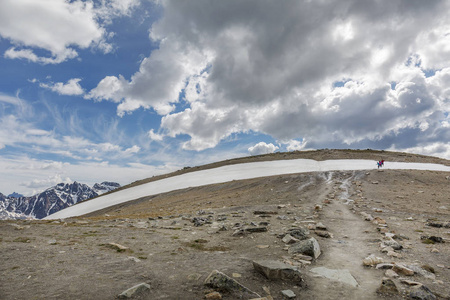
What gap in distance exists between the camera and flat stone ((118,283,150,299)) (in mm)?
5734

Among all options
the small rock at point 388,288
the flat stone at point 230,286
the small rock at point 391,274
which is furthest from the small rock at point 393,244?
the flat stone at point 230,286

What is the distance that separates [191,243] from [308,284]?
5.94 metres

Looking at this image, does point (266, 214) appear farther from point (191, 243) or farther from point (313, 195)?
point (313, 195)

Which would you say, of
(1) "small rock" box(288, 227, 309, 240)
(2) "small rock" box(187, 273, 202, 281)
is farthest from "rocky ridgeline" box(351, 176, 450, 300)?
(2) "small rock" box(187, 273, 202, 281)

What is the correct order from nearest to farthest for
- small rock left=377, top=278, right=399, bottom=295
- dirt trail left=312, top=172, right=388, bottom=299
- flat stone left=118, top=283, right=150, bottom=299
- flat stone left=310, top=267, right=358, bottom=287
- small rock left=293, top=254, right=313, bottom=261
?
flat stone left=118, top=283, right=150, bottom=299 < small rock left=377, top=278, right=399, bottom=295 < dirt trail left=312, top=172, right=388, bottom=299 < flat stone left=310, top=267, right=358, bottom=287 < small rock left=293, top=254, right=313, bottom=261

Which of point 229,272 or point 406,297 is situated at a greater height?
point 229,272

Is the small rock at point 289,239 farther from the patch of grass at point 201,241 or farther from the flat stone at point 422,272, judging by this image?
the flat stone at point 422,272

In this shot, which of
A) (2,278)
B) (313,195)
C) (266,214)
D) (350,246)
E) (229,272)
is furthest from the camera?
(313,195)

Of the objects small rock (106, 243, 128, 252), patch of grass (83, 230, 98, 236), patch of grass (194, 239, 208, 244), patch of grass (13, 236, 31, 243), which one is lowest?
patch of grass (194, 239, 208, 244)

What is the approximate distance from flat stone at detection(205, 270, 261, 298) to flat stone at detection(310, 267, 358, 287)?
275 centimetres

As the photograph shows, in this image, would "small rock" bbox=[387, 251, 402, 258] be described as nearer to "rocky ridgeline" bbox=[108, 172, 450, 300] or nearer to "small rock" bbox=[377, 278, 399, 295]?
"rocky ridgeline" bbox=[108, 172, 450, 300]

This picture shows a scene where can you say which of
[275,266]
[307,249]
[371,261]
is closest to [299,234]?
[307,249]

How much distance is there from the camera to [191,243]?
11.3 m

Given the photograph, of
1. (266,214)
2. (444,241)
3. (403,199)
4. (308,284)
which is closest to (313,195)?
(403,199)
